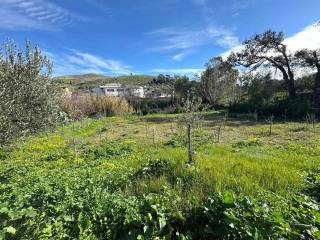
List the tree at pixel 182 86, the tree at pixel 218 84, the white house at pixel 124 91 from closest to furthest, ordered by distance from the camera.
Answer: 1. the tree at pixel 218 84
2. the tree at pixel 182 86
3. the white house at pixel 124 91

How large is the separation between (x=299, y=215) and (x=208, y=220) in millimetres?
1284

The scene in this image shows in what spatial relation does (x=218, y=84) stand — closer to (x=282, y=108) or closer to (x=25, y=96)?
(x=282, y=108)

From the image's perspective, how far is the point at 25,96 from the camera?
760 cm

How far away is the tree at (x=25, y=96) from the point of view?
682 cm

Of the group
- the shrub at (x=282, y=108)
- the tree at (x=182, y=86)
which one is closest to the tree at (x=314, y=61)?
the shrub at (x=282, y=108)

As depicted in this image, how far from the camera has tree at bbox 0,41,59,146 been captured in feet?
22.4

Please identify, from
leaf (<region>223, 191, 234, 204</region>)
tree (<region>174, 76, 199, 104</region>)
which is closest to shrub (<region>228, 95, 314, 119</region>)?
tree (<region>174, 76, 199, 104</region>)

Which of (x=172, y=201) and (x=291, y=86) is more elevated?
(x=291, y=86)

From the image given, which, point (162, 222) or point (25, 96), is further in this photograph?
point (25, 96)

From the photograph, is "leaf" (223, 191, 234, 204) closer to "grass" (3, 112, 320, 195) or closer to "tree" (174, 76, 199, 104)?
"grass" (3, 112, 320, 195)

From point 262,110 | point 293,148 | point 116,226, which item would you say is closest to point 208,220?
point 116,226

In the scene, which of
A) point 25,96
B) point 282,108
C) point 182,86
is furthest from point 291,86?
point 25,96

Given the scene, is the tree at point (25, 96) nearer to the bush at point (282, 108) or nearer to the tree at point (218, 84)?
the bush at point (282, 108)

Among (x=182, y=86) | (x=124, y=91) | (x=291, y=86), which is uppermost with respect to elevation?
(x=182, y=86)
